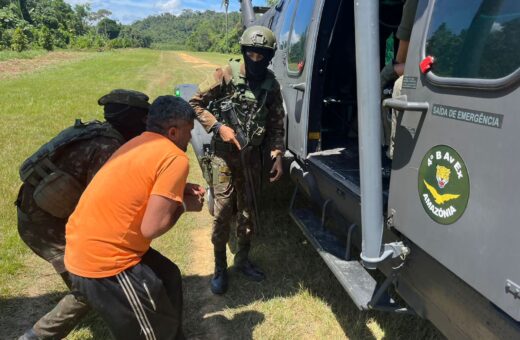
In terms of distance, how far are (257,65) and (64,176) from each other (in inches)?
65.8

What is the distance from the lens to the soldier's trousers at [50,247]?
2.90 metres

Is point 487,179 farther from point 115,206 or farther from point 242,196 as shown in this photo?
point 242,196

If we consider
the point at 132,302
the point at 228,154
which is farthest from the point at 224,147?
the point at 132,302

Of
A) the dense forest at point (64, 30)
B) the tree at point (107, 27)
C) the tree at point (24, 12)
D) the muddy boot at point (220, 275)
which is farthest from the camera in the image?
the tree at point (107, 27)

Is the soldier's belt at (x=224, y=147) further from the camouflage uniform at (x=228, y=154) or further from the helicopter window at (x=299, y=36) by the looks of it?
the helicopter window at (x=299, y=36)

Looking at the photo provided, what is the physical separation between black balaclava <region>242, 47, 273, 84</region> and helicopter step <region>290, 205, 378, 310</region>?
1212 millimetres

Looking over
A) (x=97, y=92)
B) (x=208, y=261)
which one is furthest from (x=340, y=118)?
(x=97, y=92)

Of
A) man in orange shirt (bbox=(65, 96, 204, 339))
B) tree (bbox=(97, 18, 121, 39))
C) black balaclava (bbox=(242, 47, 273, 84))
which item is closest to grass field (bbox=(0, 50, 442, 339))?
man in orange shirt (bbox=(65, 96, 204, 339))

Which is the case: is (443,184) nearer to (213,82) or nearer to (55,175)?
(55,175)

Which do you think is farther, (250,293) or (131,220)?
(250,293)

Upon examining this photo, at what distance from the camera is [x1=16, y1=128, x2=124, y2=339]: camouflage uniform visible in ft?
8.92

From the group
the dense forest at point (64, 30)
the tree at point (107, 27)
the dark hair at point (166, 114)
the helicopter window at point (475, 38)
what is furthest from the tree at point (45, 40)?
the tree at point (107, 27)

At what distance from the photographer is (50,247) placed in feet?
9.73

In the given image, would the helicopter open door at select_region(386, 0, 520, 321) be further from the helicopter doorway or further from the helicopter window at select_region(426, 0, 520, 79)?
the helicopter doorway
